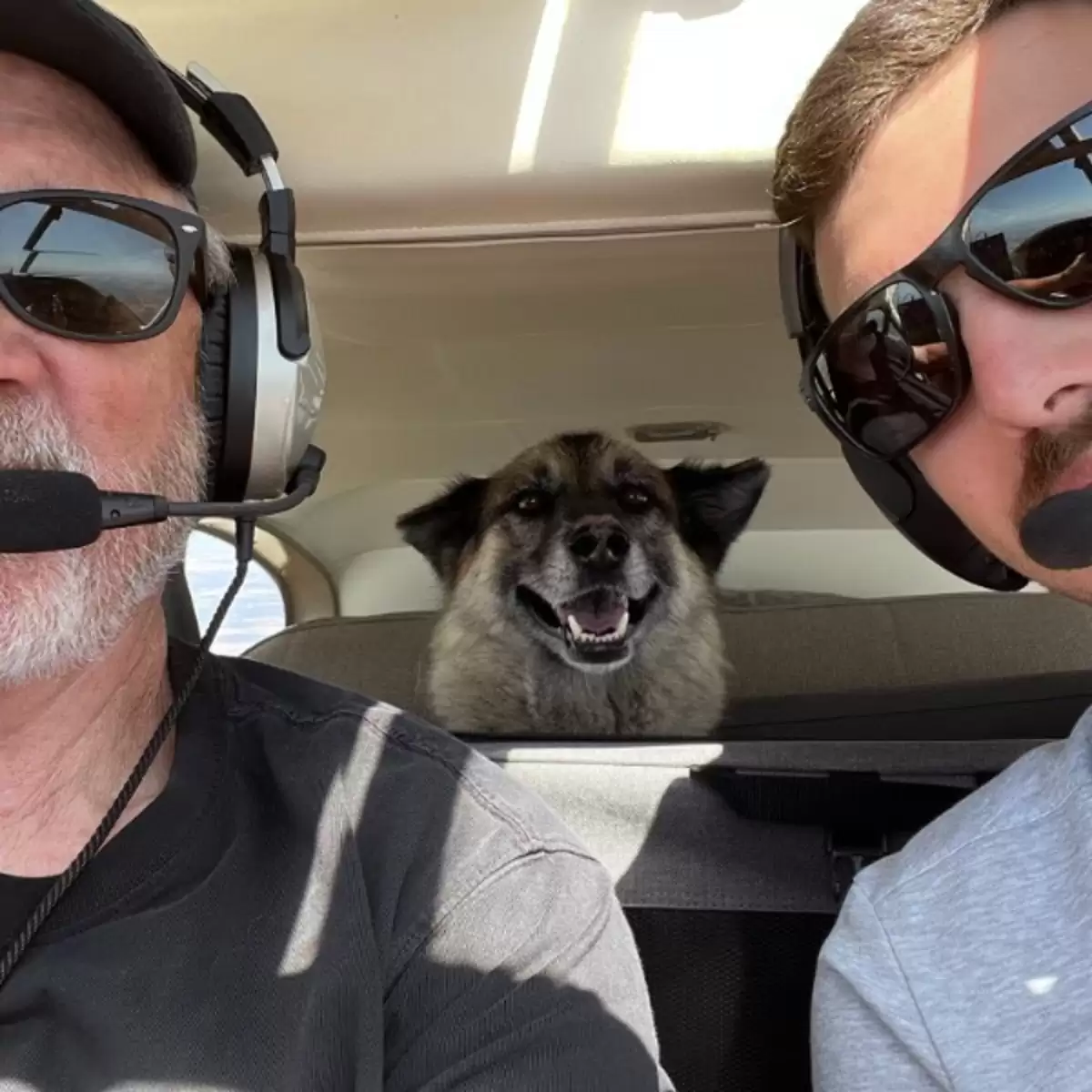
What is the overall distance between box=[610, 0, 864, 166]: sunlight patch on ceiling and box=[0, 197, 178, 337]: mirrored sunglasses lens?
51cm

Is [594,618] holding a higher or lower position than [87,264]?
lower

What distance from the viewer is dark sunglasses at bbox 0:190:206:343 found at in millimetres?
940

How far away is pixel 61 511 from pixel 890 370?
0.68 m

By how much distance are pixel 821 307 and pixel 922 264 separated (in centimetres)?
24

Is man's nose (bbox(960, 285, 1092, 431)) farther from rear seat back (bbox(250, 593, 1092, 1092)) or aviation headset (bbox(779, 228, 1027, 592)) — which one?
rear seat back (bbox(250, 593, 1092, 1092))

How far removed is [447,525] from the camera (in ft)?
9.62

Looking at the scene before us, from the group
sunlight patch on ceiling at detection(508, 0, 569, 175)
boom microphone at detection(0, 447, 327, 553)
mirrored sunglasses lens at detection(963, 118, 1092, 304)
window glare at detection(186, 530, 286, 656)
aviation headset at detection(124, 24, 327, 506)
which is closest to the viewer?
mirrored sunglasses lens at detection(963, 118, 1092, 304)

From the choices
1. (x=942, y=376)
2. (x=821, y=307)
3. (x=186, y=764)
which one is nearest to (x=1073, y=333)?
(x=942, y=376)

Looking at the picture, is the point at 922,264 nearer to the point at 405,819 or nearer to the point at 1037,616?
the point at 405,819

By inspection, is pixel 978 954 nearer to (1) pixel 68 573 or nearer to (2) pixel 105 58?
(1) pixel 68 573

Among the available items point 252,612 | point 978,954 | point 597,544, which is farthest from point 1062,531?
point 252,612

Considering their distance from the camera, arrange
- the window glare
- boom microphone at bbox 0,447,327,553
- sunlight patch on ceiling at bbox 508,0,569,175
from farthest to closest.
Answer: the window glare < sunlight patch on ceiling at bbox 508,0,569,175 < boom microphone at bbox 0,447,327,553

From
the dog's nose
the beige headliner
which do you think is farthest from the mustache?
the dog's nose

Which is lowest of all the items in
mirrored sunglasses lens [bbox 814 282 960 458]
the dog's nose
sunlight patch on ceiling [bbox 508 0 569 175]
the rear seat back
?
the dog's nose
